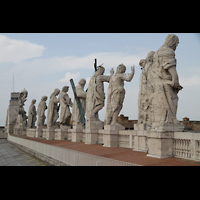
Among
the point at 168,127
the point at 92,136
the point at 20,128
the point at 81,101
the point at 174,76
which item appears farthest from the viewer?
the point at 20,128

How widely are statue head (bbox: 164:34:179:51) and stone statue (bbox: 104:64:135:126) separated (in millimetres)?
3708

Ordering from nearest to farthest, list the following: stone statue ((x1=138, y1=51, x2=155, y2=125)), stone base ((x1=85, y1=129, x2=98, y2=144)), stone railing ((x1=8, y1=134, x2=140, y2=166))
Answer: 1. stone railing ((x1=8, y1=134, x2=140, y2=166))
2. stone statue ((x1=138, y1=51, x2=155, y2=125))
3. stone base ((x1=85, y1=129, x2=98, y2=144))

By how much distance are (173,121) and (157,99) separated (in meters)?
0.92

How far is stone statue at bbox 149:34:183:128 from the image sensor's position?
8.15 meters

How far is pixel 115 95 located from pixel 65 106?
295 inches

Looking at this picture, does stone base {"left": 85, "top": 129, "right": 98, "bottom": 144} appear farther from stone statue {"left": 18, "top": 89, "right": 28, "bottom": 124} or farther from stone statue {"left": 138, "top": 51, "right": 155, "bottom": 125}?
stone statue {"left": 18, "top": 89, "right": 28, "bottom": 124}

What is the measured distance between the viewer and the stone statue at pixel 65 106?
18641mm

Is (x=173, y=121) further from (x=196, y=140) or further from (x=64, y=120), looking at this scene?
(x=64, y=120)

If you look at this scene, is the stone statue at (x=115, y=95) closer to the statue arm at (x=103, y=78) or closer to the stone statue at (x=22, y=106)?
the statue arm at (x=103, y=78)

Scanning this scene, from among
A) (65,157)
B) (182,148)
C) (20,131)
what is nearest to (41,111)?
(20,131)

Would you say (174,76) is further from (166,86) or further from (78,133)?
(78,133)

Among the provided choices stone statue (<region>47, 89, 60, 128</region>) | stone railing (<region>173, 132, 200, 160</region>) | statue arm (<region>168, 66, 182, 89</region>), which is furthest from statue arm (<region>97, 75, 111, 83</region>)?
stone statue (<region>47, 89, 60, 128</region>)

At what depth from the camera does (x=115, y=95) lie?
12.1m
